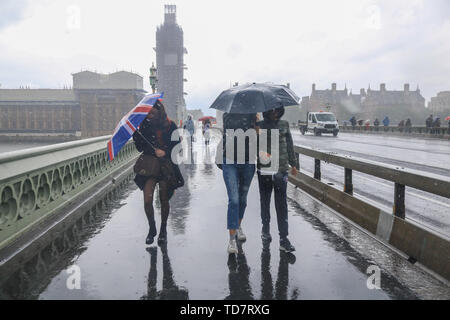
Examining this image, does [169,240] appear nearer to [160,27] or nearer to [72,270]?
[72,270]

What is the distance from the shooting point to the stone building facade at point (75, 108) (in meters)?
115

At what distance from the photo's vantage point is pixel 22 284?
4.23 metres

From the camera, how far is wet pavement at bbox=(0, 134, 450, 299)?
402 cm

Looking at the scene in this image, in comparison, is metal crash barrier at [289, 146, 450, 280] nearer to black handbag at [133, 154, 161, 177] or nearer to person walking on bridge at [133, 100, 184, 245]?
person walking on bridge at [133, 100, 184, 245]

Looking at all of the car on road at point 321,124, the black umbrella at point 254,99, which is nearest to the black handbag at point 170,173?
the black umbrella at point 254,99

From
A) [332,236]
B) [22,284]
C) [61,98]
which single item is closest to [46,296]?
[22,284]

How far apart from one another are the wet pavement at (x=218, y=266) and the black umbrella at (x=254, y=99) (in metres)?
1.80

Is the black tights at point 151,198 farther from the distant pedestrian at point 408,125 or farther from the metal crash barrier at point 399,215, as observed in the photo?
the distant pedestrian at point 408,125

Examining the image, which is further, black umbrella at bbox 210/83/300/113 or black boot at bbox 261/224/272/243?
black boot at bbox 261/224/272/243

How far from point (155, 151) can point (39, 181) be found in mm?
2086

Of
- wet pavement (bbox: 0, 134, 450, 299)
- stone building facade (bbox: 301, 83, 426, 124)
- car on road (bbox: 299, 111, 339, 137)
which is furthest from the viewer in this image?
stone building facade (bbox: 301, 83, 426, 124)

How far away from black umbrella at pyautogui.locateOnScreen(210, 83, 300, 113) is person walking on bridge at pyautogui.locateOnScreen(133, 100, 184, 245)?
2.61ft

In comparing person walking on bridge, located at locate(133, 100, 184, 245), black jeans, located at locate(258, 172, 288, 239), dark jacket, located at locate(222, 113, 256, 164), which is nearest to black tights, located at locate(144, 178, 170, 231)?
person walking on bridge, located at locate(133, 100, 184, 245)

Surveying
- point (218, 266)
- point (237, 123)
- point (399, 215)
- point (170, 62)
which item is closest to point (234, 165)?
point (237, 123)
